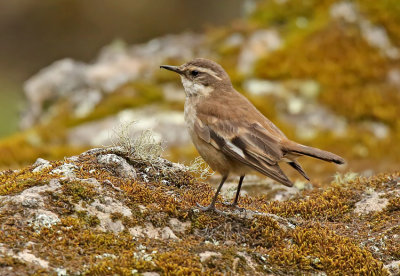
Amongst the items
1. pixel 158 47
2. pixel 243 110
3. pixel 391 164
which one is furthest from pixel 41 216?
pixel 158 47

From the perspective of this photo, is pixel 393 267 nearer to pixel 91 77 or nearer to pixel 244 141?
pixel 244 141

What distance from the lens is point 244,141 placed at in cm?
651

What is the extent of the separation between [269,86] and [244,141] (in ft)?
35.0

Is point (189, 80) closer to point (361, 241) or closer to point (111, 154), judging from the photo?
point (111, 154)

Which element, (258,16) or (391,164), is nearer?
(391,164)

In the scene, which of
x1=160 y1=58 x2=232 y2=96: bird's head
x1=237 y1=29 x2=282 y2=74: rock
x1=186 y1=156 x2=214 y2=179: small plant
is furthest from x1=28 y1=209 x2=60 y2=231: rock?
x1=237 y1=29 x2=282 y2=74: rock

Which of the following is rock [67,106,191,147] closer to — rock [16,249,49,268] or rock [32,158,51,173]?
rock [32,158,51,173]

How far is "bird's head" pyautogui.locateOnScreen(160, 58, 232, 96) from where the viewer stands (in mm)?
7621

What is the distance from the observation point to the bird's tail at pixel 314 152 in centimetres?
612

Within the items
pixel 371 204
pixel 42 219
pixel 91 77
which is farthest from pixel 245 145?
pixel 91 77

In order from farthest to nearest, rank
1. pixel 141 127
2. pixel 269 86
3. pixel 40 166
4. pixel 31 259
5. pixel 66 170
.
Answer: pixel 269 86, pixel 141 127, pixel 40 166, pixel 66 170, pixel 31 259

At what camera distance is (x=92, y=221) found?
5492 millimetres

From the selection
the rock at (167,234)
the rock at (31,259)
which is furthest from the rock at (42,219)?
the rock at (167,234)

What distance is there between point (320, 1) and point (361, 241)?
14.9 metres
